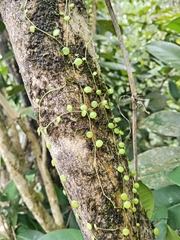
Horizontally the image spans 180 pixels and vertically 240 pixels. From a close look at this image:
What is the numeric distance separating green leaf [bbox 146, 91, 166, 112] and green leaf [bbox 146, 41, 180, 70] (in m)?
0.39

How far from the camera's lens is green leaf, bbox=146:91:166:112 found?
115 centimetres

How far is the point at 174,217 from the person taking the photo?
0.70 metres

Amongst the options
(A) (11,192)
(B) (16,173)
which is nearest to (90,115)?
(B) (16,173)

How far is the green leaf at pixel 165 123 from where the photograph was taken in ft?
2.85

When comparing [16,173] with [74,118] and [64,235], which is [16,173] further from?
[74,118]

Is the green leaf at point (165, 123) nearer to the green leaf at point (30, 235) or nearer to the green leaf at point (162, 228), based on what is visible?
the green leaf at point (162, 228)

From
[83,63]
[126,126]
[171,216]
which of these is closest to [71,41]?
[83,63]

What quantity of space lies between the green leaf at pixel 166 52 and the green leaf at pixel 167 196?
28cm

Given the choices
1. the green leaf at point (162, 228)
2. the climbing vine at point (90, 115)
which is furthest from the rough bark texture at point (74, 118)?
the green leaf at point (162, 228)

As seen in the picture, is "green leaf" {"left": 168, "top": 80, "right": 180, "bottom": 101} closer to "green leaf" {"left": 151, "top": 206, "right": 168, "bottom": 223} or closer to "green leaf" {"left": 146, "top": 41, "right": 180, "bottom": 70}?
"green leaf" {"left": 146, "top": 41, "right": 180, "bottom": 70}

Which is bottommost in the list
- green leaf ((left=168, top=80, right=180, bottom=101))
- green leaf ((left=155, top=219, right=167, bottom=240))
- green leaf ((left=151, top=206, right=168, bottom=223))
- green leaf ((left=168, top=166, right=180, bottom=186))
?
green leaf ((left=155, top=219, right=167, bottom=240))

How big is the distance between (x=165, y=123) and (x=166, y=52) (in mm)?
203

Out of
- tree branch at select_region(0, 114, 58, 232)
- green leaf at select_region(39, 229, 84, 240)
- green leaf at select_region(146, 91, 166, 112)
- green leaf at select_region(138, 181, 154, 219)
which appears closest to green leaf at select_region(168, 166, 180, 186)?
green leaf at select_region(138, 181, 154, 219)

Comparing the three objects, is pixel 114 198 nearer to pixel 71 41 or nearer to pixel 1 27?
pixel 71 41
